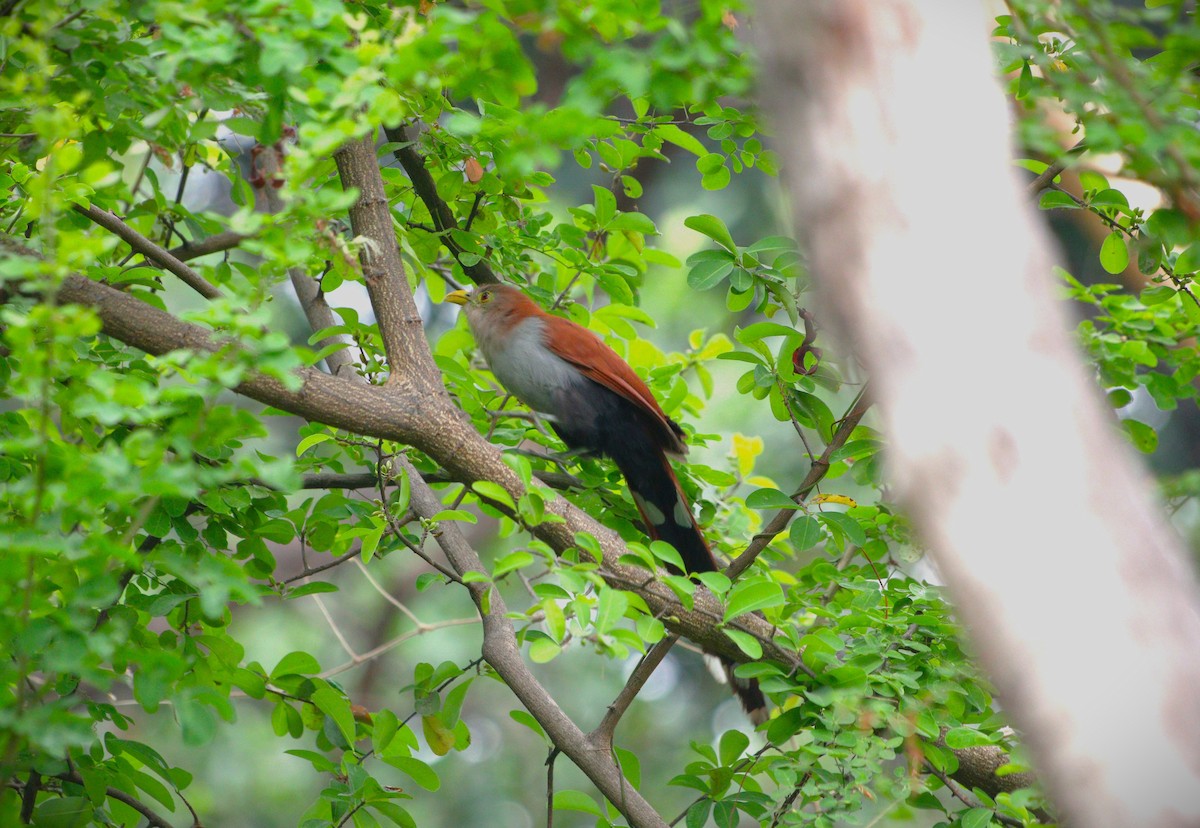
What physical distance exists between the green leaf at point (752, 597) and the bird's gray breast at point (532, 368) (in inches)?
65.1

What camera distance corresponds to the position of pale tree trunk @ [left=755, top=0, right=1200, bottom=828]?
3.07 feet

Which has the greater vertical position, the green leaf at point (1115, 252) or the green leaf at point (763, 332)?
the green leaf at point (1115, 252)

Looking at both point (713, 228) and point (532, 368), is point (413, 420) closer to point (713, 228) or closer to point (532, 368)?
point (713, 228)

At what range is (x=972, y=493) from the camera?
0.99m

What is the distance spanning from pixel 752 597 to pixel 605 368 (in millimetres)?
1630

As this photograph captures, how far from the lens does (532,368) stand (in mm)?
3555

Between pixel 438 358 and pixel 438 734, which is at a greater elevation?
pixel 438 358

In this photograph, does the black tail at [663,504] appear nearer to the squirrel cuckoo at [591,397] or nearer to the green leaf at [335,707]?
the squirrel cuckoo at [591,397]

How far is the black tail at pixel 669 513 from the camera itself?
2.84 meters

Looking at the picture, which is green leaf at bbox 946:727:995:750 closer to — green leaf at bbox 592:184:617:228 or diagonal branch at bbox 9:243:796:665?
diagonal branch at bbox 9:243:796:665

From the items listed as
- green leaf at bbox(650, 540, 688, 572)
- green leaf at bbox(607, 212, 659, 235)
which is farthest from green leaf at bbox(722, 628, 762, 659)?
green leaf at bbox(607, 212, 659, 235)

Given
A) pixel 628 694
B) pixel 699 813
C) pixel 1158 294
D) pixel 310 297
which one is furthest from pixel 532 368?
pixel 1158 294

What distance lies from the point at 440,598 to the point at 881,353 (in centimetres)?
750

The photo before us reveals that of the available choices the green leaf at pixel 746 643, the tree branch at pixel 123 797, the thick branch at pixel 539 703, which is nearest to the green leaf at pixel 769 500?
the green leaf at pixel 746 643
